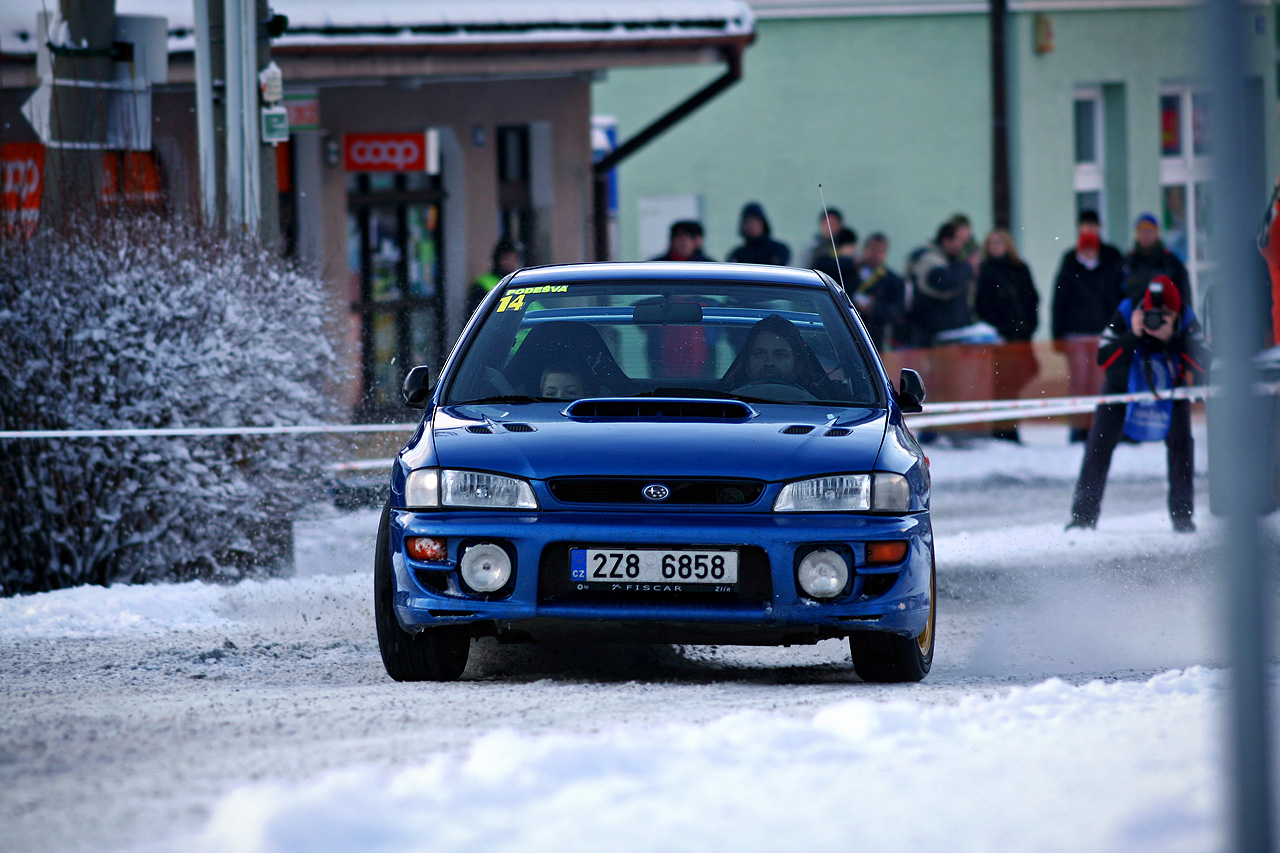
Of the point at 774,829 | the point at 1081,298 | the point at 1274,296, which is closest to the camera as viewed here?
the point at 774,829

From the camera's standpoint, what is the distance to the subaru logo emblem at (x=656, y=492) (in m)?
6.07

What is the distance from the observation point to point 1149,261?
1501cm

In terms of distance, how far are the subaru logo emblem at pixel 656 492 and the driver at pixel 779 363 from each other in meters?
0.99

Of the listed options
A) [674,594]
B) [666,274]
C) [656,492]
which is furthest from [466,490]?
[666,274]

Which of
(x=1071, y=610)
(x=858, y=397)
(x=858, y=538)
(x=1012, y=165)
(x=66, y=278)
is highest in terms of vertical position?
(x=1012, y=165)

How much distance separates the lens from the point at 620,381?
700 centimetres

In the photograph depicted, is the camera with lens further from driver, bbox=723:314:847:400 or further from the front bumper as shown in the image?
the front bumper

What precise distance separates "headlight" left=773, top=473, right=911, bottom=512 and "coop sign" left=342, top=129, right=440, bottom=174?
43.1 ft

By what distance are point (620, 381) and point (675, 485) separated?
0.99 meters

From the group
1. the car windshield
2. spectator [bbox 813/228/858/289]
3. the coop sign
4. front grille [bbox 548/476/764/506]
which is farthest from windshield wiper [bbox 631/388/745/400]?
the coop sign

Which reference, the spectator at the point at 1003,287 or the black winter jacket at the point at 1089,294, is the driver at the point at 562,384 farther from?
the spectator at the point at 1003,287

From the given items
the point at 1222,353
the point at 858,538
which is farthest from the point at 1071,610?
the point at 1222,353

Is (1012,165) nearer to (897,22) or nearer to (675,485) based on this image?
(897,22)

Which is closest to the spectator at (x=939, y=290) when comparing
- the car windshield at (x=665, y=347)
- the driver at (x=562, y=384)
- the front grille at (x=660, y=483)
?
the car windshield at (x=665, y=347)
